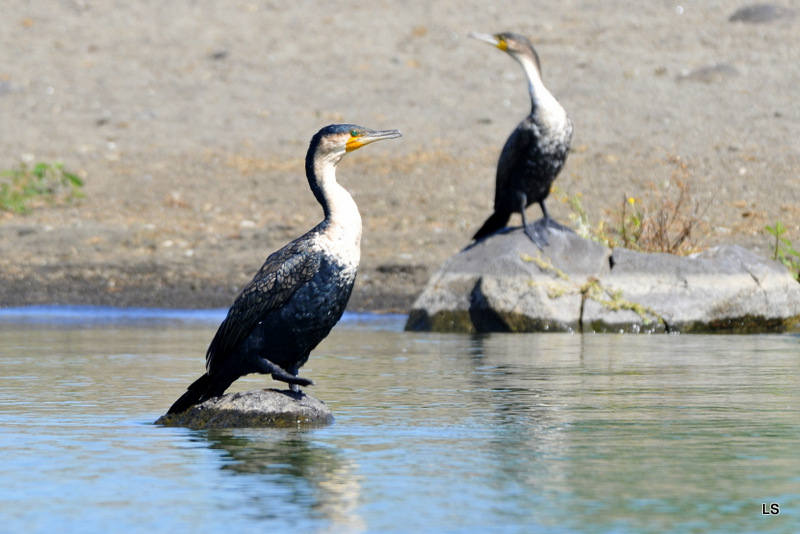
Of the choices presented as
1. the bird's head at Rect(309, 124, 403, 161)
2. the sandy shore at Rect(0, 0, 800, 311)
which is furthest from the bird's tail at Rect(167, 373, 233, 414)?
the sandy shore at Rect(0, 0, 800, 311)

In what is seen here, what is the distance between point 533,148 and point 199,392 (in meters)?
5.33

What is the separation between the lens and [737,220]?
1800 cm

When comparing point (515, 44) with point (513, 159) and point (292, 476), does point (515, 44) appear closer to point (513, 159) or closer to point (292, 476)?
point (513, 159)

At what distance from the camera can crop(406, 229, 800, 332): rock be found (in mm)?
13102

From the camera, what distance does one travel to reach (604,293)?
13133 millimetres

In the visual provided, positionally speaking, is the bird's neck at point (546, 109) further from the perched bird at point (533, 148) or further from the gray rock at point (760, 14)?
the gray rock at point (760, 14)

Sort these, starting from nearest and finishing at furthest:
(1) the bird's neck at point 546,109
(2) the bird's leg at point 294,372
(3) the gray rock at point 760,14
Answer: (2) the bird's leg at point 294,372
(1) the bird's neck at point 546,109
(3) the gray rock at point 760,14

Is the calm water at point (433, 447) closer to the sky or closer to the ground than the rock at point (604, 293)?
closer to the ground

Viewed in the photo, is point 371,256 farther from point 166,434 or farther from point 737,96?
point 166,434

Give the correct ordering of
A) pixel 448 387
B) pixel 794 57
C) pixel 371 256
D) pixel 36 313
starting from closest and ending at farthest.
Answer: pixel 448 387 → pixel 36 313 → pixel 371 256 → pixel 794 57

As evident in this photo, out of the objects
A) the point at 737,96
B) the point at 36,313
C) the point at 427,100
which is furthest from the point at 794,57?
the point at 36,313

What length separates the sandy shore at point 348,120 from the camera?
17.5 metres

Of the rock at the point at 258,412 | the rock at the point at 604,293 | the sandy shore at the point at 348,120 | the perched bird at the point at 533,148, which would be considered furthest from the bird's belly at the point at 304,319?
the sandy shore at the point at 348,120

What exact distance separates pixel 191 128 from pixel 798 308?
38.9 feet
